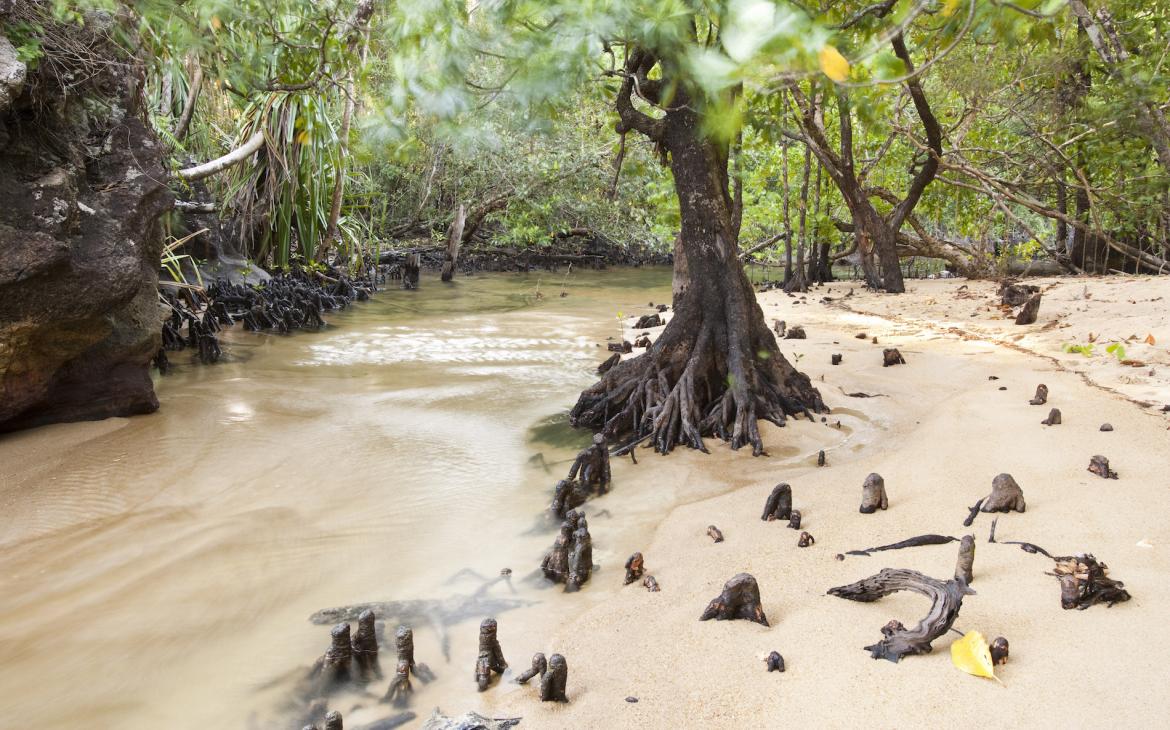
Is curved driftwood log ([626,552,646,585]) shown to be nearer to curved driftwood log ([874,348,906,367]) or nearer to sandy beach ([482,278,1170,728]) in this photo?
sandy beach ([482,278,1170,728])

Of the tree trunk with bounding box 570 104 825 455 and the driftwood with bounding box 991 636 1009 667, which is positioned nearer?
the driftwood with bounding box 991 636 1009 667

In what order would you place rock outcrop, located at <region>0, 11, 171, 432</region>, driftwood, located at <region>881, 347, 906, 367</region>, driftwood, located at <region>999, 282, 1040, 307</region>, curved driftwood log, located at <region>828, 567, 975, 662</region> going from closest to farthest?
curved driftwood log, located at <region>828, 567, 975, 662</region>, rock outcrop, located at <region>0, 11, 171, 432</region>, driftwood, located at <region>881, 347, 906, 367</region>, driftwood, located at <region>999, 282, 1040, 307</region>

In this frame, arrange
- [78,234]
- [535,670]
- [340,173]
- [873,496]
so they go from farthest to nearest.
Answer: [340,173] < [78,234] < [873,496] < [535,670]

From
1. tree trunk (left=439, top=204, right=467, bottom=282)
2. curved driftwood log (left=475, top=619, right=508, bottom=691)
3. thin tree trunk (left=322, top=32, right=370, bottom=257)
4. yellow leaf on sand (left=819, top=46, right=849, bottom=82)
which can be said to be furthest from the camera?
tree trunk (left=439, top=204, right=467, bottom=282)

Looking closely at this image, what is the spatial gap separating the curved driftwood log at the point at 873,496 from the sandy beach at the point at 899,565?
4 centimetres

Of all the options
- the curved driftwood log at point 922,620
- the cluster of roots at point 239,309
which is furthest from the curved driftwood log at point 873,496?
the cluster of roots at point 239,309

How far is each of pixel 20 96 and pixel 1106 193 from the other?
38.0ft

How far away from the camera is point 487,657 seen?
2.54m

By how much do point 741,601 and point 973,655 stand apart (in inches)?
29.7

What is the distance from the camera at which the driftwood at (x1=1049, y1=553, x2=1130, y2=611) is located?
2209 millimetres

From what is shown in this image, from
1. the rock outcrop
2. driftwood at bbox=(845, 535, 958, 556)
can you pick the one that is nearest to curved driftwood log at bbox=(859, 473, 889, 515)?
driftwood at bbox=(845, 535, 958, 556)

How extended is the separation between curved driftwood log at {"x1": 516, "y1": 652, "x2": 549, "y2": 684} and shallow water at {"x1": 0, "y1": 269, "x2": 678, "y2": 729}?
200 millimetres

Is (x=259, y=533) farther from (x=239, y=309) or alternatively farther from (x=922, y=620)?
(x=239, y=309)

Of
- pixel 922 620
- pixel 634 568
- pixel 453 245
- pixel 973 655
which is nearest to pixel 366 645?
pixel 634 568
